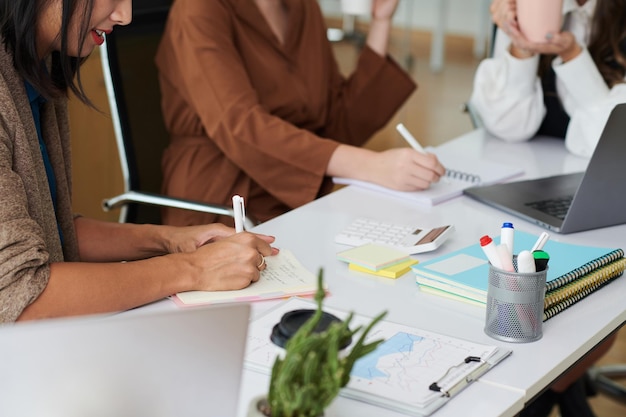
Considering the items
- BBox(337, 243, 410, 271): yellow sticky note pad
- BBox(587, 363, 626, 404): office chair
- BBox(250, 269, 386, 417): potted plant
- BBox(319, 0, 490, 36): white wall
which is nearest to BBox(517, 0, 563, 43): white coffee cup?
BBox(337, 243, 410, 271): yellow sticky note pad

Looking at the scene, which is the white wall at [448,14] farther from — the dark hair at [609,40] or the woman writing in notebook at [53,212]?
the woman writing in notebook at [53,212]

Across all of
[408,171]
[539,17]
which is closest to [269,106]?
[408,171]

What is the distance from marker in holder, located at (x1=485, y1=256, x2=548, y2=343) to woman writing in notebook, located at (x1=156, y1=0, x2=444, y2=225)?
0.64 metres

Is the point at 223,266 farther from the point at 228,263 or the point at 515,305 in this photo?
the point at 515,305

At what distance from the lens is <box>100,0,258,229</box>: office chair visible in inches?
82.1

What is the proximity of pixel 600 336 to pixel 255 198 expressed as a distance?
115 centimetres

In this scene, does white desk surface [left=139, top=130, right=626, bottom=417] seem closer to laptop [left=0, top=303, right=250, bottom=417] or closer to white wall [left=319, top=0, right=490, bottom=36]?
laptop [left=0, top=303, right=250, bottom=417]

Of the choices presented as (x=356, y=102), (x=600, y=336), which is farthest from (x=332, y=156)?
(x=600, y=336)

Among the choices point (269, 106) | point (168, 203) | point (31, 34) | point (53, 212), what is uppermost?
point (31, 34)

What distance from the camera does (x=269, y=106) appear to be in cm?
223

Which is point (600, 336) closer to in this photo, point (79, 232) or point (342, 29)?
A: point (79, 232)

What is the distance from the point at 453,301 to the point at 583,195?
0.41 m

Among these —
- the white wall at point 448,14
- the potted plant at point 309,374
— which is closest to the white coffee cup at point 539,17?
the potted plant at point 309,374

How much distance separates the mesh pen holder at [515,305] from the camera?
1.16 m
